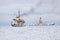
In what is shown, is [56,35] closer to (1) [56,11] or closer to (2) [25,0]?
(1) [56,11]

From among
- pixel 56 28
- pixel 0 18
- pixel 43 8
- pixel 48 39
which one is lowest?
pixel 48 39

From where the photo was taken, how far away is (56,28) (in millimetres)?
1371

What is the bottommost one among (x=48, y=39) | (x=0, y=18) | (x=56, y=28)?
(x=48, y=39)

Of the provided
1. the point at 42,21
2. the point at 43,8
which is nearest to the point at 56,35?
the point at 42,21

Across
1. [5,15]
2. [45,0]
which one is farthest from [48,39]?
[5,15]

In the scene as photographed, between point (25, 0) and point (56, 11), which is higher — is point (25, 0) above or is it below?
above

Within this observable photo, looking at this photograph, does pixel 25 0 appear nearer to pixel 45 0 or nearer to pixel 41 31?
pixel 45 0

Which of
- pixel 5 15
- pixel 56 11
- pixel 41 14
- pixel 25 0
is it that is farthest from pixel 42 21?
pixel 5 15

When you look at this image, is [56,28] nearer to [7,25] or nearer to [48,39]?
[48,39]

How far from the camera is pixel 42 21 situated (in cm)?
139

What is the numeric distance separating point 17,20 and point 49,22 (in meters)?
0.37

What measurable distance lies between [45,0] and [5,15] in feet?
1.60

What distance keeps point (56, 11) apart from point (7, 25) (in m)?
0.58

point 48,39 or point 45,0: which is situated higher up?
point 45,0
